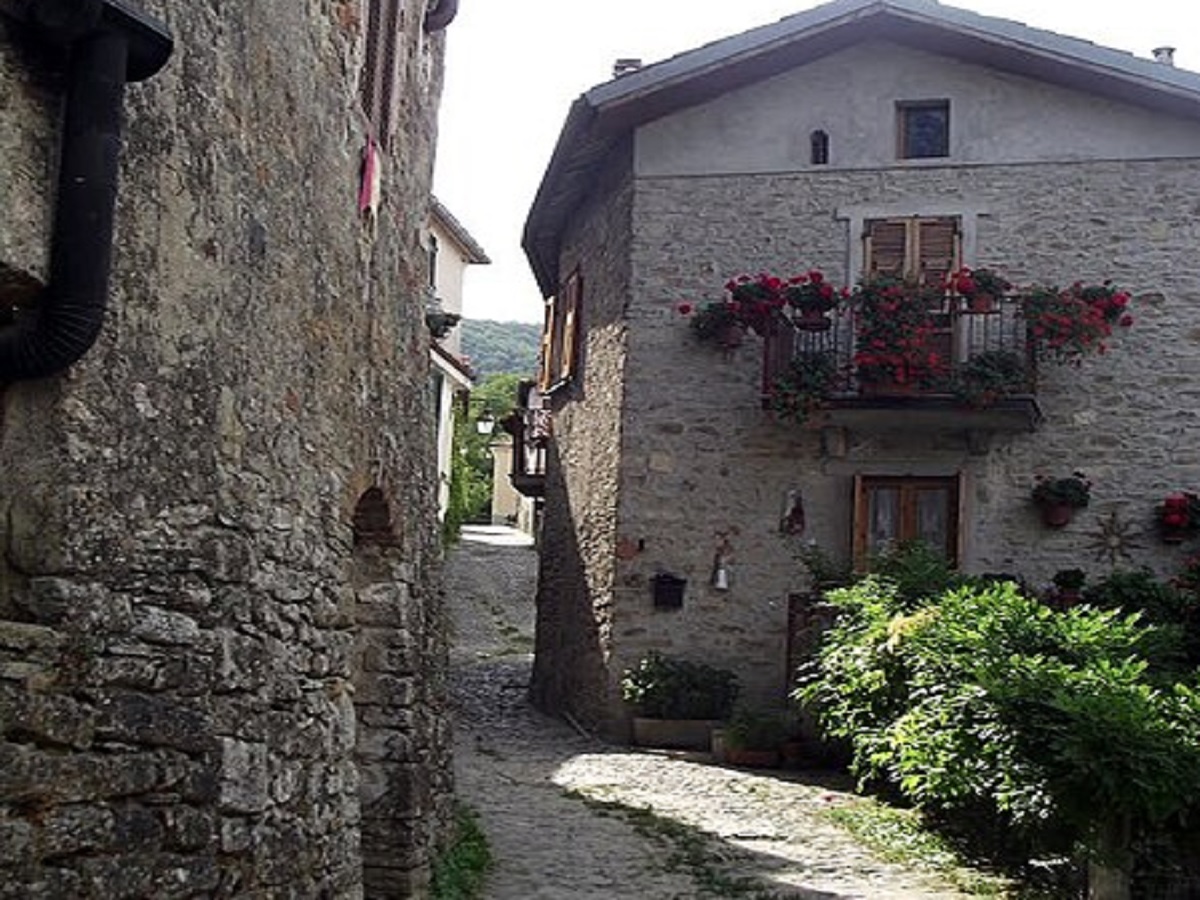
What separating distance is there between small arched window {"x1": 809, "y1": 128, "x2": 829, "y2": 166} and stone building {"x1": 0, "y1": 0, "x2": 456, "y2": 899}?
8.21m

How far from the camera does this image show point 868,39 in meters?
13.9

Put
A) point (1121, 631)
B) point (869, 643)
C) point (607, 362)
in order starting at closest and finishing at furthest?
point (1121, 631) → point (869, 643) → point (607, 362)

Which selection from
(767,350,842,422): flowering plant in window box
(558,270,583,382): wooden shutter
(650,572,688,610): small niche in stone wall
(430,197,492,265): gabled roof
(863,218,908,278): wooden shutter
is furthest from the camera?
(430,197,492,265): gabled roof

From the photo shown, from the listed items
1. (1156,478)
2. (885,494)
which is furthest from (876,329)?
(1156,478)

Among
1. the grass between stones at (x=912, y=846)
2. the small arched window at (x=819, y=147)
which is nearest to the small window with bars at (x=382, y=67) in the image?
the grass between stones at (x=912, y=846)

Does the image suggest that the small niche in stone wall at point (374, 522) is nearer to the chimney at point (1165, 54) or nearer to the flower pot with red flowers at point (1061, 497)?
the flower pot with red flowers at point (1061, 497)

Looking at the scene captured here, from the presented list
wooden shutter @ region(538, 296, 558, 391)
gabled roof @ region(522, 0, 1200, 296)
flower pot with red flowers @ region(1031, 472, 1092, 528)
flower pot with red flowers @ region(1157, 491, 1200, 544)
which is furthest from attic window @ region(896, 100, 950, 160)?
wooden shutter @ region(538, 296, 558, 391)

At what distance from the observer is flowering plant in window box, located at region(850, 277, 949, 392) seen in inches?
487

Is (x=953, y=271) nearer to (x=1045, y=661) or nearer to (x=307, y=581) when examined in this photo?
(x=1045, y=661)

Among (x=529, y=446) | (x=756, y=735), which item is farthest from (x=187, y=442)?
(x=529, y=446)

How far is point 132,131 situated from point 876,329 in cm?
A: 975

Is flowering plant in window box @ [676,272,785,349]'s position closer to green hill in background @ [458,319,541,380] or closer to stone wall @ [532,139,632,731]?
stone wall @ [532,139,632,731]

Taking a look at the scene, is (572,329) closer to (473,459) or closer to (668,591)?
(668,591)

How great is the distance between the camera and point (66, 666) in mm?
3135
